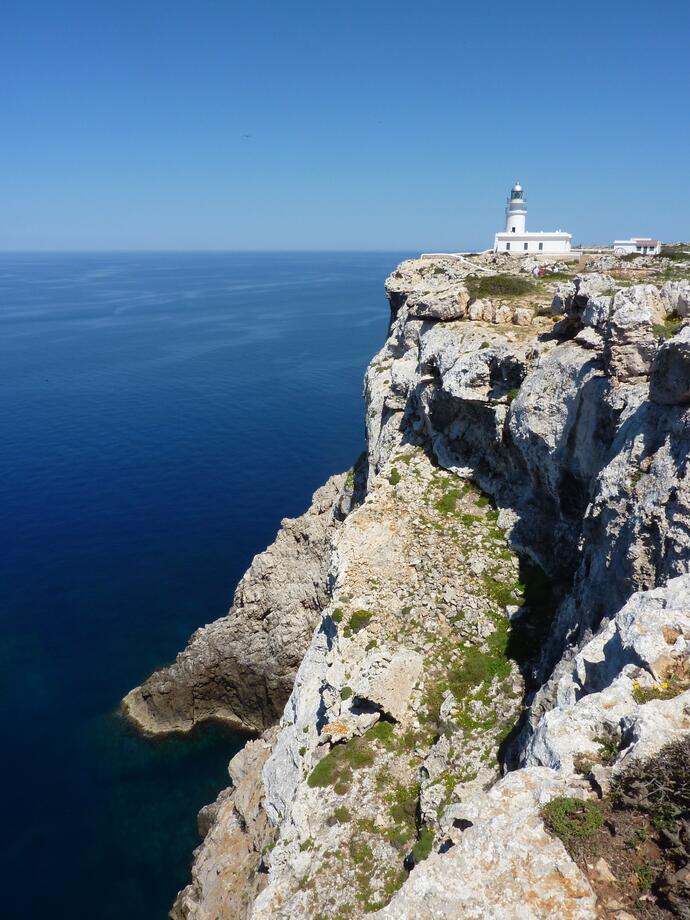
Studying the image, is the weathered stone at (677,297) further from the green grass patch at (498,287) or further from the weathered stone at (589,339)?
the green grass patch at (498,287)

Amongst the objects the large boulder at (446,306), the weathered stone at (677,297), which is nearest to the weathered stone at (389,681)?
the weathered stone at (677,297)

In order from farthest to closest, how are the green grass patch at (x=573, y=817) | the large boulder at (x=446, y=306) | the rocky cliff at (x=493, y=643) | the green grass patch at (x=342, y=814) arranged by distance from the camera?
the large boulder at (x=446, y=306)
the green grass patch at (x=342, y=814)
the rocky cliff at (x=493, y=643)
the green grass patch at (x=573, y=817)

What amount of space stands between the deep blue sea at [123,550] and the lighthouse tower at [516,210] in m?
33.0

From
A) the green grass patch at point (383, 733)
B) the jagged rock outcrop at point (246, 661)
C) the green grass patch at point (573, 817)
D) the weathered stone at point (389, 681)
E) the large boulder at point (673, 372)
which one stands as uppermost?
the large boulder at point (673, 372)

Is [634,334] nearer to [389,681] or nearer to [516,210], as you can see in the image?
[389,681]

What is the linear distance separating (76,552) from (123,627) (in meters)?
11.4

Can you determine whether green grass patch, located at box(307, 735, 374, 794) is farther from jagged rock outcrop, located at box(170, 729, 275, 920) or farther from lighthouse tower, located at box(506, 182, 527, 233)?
lighthouse tower, located at box(506, 182, 527, 233)

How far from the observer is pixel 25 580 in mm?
46969

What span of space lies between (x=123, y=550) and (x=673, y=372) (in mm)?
46976

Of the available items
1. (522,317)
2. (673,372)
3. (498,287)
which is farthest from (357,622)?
(498,287)

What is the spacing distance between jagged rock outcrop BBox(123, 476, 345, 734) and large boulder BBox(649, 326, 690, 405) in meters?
25.5

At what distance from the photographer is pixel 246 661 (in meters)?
36.7

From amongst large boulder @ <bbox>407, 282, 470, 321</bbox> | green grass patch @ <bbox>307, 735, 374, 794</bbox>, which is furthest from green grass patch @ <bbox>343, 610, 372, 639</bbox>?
large boulder @ <bbox>407, 282, 470, 321</bbox>

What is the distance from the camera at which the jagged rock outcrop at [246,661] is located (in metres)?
36.1
